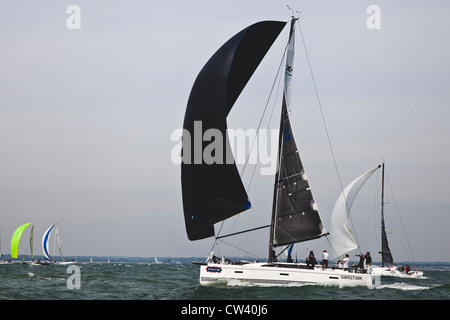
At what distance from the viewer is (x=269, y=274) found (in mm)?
24672

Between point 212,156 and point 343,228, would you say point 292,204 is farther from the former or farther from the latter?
point 343,228

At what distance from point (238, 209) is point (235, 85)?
Answer: 6216mm

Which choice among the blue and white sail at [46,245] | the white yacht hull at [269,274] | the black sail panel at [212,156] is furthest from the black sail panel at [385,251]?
the blue and white sail at [46,245]

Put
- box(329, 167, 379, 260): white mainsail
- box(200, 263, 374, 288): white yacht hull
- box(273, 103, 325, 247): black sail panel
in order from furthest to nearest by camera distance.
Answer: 1. box(329, 167, 379, 260): white mainsail
2. box(273, 103, 325, 247): black sail panel
3. box(200, 263, 374, 288): white yacht hull

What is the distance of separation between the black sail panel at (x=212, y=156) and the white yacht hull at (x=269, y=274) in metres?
1.71

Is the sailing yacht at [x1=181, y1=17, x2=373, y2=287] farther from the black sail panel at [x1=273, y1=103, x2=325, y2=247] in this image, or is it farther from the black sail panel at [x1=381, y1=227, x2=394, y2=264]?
the black sail panel at [x1=381, y1=227, x2=394, y2=264]

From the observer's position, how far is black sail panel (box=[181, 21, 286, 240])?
24.9 m

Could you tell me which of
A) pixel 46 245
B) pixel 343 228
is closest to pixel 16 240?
pixel 46 245

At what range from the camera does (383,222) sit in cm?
5603

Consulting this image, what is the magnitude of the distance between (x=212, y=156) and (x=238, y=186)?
1.75 m

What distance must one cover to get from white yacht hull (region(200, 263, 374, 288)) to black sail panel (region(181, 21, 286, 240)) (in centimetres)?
171

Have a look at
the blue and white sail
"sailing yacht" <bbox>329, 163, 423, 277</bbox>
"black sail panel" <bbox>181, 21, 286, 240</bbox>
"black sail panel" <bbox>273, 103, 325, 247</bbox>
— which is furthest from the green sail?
"black sail panel" <bbox>273, 103, 325, 247</bbox>

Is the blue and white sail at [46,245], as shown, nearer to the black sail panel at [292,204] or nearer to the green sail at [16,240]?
the green sail at [16,240]
